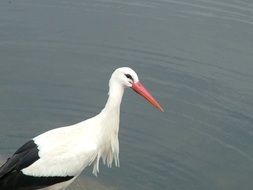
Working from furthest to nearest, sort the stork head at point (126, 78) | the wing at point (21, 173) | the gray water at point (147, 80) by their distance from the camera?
the gray water at point (147, 80) < the stork head at point (126, 78) < the wing at point (21, 173)

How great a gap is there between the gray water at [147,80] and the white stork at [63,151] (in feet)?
4.29

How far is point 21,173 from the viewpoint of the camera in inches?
256

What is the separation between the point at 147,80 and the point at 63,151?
3.96 m

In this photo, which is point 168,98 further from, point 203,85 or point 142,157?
point 142,157

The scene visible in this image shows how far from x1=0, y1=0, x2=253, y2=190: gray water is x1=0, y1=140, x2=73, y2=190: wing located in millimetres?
1555

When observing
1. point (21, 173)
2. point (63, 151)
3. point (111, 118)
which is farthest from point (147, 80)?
point (21, 173)

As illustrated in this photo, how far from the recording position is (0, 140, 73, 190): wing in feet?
21.3

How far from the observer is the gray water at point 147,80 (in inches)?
336

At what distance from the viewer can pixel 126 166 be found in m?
8.46

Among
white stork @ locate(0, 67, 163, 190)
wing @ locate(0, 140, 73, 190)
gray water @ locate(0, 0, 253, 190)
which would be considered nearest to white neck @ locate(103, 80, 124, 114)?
white stork @ locate(0, 67, 163, 190)

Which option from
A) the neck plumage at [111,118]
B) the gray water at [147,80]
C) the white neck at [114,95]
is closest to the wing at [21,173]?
the neck plumage at [111,118]

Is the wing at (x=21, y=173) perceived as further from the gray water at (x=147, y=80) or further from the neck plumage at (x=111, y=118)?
the gray water at (x=147, y=80)

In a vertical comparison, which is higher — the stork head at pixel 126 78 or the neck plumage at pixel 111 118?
the stork head at pixel 126 78

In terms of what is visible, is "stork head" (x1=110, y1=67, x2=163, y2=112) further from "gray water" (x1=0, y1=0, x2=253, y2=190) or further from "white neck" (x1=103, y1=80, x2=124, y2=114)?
"gray water" (x1=0, y1=0, x2=253, y2=190)
